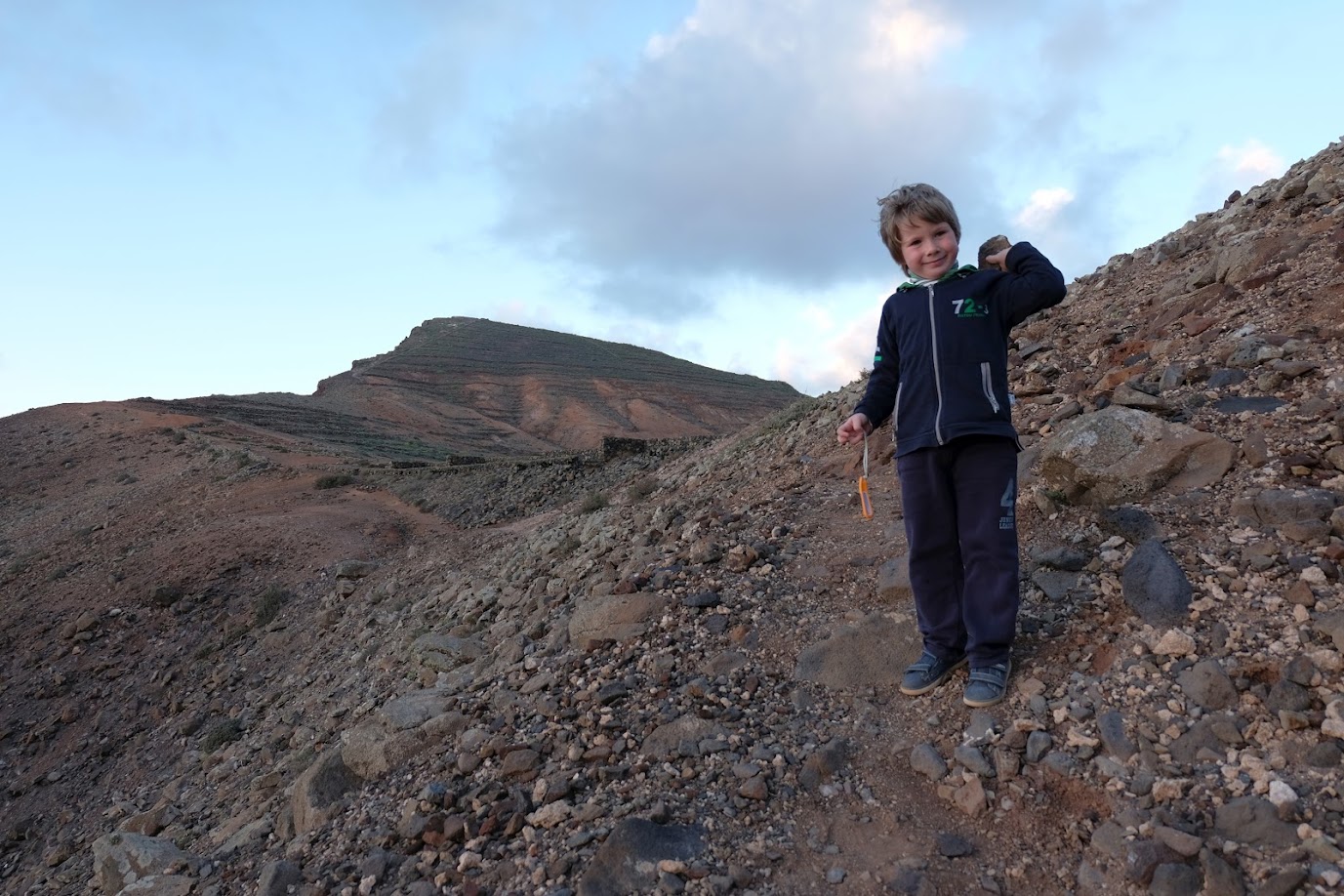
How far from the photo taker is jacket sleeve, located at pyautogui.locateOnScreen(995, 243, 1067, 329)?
2508 millimetres

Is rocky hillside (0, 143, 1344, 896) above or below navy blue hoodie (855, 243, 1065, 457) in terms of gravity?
below

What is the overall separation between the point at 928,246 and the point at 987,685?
1349mm

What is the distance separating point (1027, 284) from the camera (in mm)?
2527

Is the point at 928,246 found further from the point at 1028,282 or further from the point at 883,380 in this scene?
the point at 883,380

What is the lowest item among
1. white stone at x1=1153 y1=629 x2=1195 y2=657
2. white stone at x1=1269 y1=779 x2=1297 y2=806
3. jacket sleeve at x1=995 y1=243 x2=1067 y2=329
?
white stone at x1=1269 y1=779 x2=1297 y2=806

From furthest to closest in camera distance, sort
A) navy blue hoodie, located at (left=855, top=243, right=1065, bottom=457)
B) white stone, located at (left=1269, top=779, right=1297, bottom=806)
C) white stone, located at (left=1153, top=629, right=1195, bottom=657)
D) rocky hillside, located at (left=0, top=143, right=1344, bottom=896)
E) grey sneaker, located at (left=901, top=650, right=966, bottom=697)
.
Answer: grey sneaker, located at (left=901, top=650, right=966, bottom=697) < navy blue hoodie, located at (left=855, top=243, right=1065, bottom=457) < white stone, located at (left=1153, top=629, right=1195, bottom=657) < rocky hillside, located at (left=0, top=143, right=1344, bottom=896) < white stone, located at (left=1269, top=779, right=1297, bottom=806)

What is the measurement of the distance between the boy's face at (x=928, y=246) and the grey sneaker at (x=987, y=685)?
122 cm

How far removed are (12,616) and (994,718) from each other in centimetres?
1110

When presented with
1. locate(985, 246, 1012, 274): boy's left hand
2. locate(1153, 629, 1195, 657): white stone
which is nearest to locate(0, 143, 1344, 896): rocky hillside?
locate(1153, 629, 1195, 657): white stone

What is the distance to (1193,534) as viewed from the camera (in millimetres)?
2920

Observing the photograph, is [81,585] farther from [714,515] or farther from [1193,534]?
[1193,534]

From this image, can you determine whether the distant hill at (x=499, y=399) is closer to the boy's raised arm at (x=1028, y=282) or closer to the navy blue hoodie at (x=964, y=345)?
the navy blue hoodie at (x=964, y=345)

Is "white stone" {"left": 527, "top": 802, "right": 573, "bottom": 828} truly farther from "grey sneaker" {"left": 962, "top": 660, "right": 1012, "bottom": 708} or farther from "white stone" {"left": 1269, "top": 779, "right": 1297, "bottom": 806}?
"white stone" {"left": 1269, "top": 779, "right": 1297, "bottom": 806}

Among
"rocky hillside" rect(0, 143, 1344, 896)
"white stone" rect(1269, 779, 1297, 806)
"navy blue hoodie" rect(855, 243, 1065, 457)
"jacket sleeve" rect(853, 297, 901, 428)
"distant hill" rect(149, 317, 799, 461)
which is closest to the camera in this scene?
"white stone" rect(1269, 779, 1297, 806)
